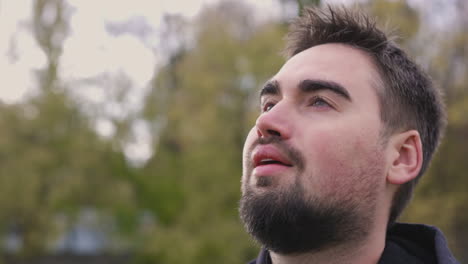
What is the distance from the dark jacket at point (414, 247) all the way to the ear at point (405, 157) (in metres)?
0.22

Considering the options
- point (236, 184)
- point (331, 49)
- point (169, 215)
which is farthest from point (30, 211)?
point (331, 49)

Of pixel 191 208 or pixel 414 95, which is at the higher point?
pixel 191 208

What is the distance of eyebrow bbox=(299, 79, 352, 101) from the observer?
2.10 meters

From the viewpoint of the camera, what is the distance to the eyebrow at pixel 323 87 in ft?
6.88

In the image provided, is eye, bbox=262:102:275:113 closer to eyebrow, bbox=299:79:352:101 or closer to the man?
the man

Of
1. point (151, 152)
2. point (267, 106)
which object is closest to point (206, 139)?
point (151, 152)

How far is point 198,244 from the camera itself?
13.4 metres

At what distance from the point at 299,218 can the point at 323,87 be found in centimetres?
47

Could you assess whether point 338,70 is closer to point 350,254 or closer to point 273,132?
point 273,132

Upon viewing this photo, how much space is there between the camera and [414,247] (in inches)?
86.7

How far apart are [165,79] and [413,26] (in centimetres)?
633

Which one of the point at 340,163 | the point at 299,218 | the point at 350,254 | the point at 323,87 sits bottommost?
the point at 350,254

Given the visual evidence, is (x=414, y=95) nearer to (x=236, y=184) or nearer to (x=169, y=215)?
(x=236, y=184)

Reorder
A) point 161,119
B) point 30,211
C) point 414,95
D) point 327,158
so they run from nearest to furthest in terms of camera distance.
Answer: point 327,158, point 414,95, point 30,211, point 161,119
